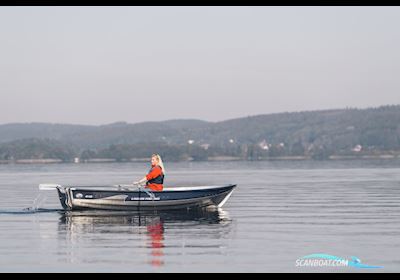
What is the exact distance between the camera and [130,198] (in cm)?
3931

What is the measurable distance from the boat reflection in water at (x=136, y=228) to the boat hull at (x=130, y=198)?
29 centimetres

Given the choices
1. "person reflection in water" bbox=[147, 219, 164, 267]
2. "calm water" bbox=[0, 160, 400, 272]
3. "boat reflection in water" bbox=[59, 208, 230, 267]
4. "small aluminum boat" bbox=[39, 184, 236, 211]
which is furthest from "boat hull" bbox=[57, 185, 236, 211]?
"person reflection in water" bbox=[147, 219, 164, 267]

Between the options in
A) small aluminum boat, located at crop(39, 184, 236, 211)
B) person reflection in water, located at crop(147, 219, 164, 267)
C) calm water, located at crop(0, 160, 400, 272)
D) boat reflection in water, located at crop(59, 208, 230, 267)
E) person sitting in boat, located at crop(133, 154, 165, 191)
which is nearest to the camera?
calm water, located at crop(0, 160, 400, 272)

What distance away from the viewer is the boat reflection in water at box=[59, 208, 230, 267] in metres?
26.5

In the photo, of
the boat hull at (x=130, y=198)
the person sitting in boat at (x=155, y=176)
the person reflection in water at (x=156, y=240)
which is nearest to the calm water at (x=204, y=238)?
the person reflection in water at (x=156, y=240)

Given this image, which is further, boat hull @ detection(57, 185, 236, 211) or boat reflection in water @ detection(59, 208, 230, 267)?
boat hull @ detection(57, 185, 236, 211)

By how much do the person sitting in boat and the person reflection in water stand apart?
2.84m

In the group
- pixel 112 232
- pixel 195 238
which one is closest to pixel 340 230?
pixel 195 238

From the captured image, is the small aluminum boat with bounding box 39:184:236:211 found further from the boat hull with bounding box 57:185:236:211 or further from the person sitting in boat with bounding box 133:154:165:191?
the person sitting in boat with bounding box 133:154:165:191

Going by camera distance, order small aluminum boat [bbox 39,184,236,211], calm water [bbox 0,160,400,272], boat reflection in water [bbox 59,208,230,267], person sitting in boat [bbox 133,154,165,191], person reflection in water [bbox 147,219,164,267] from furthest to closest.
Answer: small aluminum boat [bbox 39,184,236,211] < person sitting in boat [bbox 133,154,165,191] < boat reflection in water [bbox 59,208,230,267] < person reflection in water [bbox 147,219,164,267] < calm water [bbox 0,160,400,272]

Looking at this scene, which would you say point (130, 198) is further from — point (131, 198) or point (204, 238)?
point (204, 238)

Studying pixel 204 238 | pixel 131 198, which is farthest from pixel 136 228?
pixel 131 198

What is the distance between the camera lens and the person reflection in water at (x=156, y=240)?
944 inches
